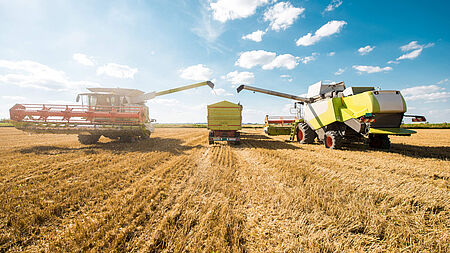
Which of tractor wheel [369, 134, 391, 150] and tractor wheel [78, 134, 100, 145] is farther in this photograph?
tractor wheel [78, 134, 100, 145]

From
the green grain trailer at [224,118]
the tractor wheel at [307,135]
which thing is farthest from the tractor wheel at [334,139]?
the green grain trailer at [224,118]

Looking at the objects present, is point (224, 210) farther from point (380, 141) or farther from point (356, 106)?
point (380, 141)

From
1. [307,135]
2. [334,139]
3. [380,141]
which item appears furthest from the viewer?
[307,135]

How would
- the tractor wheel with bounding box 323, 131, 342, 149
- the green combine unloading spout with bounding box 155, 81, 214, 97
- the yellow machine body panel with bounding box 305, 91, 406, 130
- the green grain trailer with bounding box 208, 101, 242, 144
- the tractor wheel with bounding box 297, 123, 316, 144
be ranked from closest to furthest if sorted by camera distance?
the yellow machine body panel with bounding box 305, 91, 406, 130 → the tractor wheel with bounding box 323, 131, 342, 149 → the green grain trailer with bounding box 208, 101, 242, 144 → the tractor wheel with bounding box 297, 123, 316, 144 → the green combine unloading spout with bounding box 155, 81, 214, 97

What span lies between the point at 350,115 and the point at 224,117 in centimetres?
611

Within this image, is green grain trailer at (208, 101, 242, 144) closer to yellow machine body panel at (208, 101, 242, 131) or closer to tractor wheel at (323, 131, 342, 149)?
yellow machine body panel at (208, 101, 242, 131)

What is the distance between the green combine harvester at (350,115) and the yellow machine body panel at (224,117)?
14.5ft

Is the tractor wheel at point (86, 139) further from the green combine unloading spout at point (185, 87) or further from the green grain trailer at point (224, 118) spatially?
the green grain trailer at point (224, 118)

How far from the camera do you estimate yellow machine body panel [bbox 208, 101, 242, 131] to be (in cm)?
955

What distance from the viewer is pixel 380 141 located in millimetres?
7539

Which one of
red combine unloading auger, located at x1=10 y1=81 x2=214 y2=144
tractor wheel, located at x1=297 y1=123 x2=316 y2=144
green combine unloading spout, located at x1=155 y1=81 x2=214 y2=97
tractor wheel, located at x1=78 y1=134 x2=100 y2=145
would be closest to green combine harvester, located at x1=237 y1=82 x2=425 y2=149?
tractor wheel, located at x1=297 y1=123 x2=316 y2=144

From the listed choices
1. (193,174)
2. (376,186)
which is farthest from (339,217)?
(193,174)

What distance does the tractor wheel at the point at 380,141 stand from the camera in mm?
7250

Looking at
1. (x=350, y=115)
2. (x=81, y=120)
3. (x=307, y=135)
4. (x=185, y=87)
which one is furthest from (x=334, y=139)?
(x=81, y=120)
